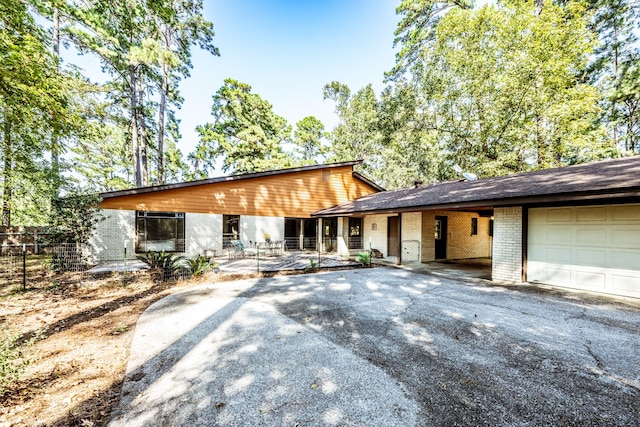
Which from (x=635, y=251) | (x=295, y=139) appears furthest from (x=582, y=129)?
(x=295, y=139)

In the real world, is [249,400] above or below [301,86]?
below

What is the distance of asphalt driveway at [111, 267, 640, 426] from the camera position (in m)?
2.25

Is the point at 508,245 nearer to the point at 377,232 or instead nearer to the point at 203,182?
the point at 377,232

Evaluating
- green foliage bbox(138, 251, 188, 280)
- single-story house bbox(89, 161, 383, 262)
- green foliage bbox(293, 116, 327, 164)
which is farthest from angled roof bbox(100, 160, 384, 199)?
green foliage bbox(293, 116, 327, 164)

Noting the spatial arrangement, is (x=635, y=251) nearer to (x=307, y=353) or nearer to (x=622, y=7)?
(x=307, y=353)

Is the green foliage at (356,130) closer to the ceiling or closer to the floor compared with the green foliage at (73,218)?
closer to the ceiling

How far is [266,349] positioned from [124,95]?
72.7ft

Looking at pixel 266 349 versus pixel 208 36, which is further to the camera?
pixel 208 36

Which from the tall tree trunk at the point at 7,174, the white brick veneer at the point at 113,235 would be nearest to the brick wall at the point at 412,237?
the white brick veneer at the point at 113,235

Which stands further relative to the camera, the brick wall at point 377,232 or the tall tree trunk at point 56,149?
the brick wall at point 377,232

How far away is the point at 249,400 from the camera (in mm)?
2418

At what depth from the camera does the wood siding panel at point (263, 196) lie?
38.6 ft

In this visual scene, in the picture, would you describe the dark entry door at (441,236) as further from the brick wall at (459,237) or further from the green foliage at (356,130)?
the green foliage at (356,130)

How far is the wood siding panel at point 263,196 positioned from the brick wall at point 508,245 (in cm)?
973
